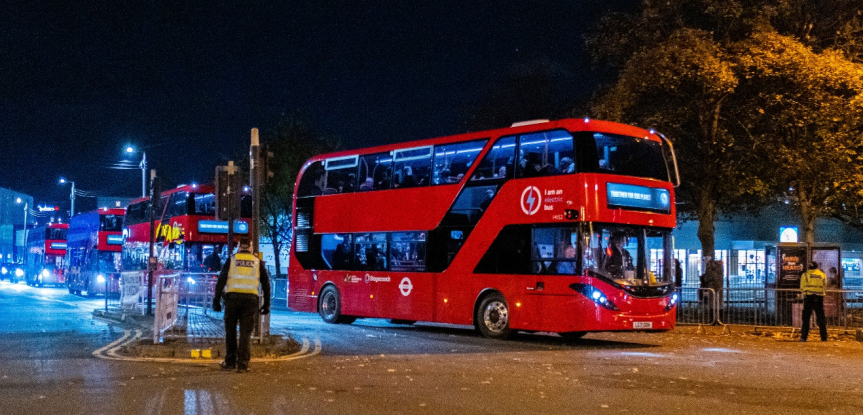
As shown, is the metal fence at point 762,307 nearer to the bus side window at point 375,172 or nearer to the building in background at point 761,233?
the bus side window at point 375,172

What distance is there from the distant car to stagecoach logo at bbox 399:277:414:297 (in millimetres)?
57872

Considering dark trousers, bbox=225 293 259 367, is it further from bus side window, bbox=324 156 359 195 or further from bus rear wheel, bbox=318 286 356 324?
bus rear wheel, bbox=318 286 356 324

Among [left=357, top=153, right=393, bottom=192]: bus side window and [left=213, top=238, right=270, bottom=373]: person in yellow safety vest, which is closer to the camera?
[left=213, top=238, right=270, bottom=373]: person in yellow safety vest

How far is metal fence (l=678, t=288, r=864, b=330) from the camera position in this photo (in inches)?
885

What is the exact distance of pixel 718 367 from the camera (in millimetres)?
13727

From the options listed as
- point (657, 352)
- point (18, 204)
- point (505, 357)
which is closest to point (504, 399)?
point (505, 357)

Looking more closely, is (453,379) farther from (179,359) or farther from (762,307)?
(762,307)

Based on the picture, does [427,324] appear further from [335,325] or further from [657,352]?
[657,352]

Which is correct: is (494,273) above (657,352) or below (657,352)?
above

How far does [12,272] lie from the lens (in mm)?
74062

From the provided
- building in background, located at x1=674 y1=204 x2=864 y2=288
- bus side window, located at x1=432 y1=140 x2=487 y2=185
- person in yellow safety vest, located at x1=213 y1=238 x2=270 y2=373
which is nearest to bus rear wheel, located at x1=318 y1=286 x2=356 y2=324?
bus side window, located at x1=432 y1=140 x2=487 y2=185

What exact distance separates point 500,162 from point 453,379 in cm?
782

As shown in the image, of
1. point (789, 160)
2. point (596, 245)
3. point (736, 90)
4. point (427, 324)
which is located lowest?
point (427, 324)

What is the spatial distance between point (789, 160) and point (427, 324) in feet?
32.4
